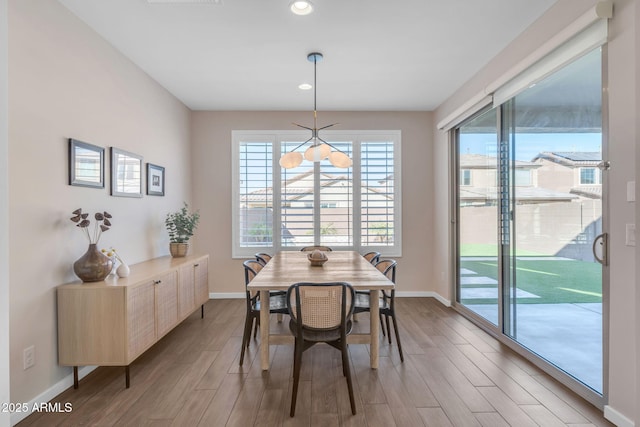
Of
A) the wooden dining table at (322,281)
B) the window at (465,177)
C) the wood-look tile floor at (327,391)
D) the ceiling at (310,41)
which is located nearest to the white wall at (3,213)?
the wood-look tile floor at (327,391)

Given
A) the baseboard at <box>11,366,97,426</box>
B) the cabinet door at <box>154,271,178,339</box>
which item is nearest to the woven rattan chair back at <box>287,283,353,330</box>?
the cabinet door at <box>154,271,178,339</box>

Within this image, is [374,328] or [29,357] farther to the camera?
[374,328]

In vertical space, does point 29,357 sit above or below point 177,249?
below

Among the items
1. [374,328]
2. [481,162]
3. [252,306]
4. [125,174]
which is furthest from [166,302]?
[481,162]

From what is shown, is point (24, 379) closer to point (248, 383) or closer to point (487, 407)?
point (248, 383)

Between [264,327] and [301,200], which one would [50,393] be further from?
[301,200]

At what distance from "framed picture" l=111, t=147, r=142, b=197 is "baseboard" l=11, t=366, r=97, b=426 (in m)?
1.49

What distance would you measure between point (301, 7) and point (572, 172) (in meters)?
2.34

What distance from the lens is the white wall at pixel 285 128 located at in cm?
496

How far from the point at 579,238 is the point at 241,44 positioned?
3171 millimetres

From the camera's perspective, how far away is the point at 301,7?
2451 mm

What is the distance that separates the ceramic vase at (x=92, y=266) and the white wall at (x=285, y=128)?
247cm

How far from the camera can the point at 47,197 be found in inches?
89.2

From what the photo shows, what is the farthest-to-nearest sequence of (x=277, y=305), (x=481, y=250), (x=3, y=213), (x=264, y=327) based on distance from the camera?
(x=481, y=250), (x=277, y=305), (x=264, y=327), (x=3, y=213)
